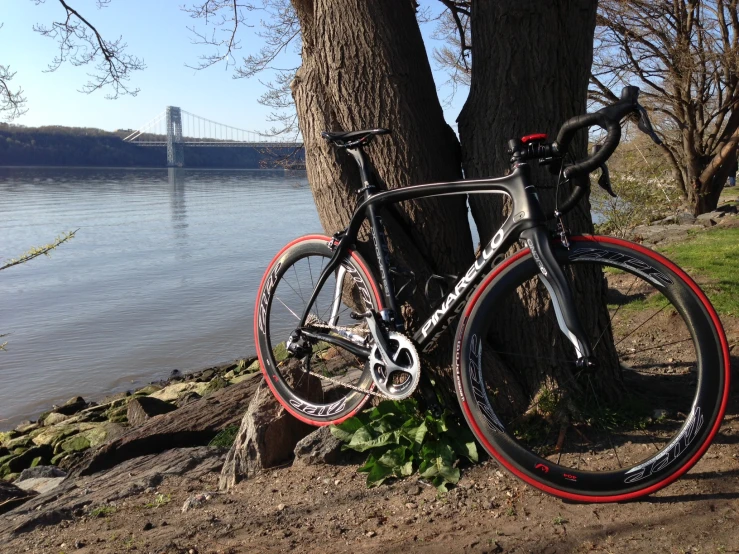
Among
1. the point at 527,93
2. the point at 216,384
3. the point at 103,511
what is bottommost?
the point at 216,384

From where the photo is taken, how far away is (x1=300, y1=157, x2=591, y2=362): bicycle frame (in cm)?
307

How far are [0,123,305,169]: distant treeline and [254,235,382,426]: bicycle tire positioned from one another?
6950 cm

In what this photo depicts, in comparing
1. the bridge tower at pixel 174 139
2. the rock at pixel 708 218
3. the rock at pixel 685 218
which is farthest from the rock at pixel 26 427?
the bridge tower at pixel 174 139

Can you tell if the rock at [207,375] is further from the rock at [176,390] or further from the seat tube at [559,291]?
the seat tube at [559,291]

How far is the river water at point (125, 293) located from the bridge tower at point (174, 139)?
41.1 meters

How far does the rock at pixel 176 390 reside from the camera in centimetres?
1068

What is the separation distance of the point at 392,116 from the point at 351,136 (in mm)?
A: 337

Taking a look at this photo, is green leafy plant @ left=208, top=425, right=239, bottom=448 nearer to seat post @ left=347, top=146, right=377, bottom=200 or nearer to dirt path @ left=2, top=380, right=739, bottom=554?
dirt path @ left=2, top=380, right=739, bottom=554

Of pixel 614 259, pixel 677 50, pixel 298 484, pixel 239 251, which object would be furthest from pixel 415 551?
pixel 239 251

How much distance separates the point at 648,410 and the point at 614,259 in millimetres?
1372

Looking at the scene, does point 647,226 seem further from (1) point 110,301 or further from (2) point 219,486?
(2) point 219,486

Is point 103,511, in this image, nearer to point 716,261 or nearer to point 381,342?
point 381,342

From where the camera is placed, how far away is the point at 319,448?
13.6ft

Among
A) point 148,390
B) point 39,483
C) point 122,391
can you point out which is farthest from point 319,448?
point 122,391
